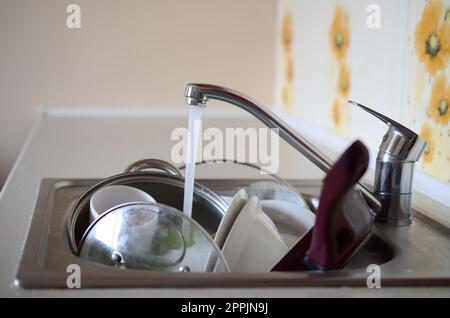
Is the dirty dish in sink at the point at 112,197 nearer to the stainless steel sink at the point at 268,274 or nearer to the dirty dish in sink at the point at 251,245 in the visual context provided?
the stainless steel sink at the point at 268,274

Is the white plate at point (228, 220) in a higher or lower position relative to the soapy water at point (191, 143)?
lower

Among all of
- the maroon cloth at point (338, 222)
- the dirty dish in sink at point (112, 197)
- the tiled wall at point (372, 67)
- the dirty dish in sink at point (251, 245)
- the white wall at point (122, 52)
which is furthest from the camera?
the white wall at point (122, 52)

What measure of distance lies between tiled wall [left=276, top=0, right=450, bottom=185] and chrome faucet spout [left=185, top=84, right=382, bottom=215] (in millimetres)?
243

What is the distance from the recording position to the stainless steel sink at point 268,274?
64 centimetres

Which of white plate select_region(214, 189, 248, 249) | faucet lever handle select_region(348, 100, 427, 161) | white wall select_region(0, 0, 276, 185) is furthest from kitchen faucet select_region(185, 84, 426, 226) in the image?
white wall select_region(0, 0, 276, 185)

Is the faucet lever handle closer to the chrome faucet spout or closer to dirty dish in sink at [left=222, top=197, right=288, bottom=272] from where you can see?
the chrome faucet spout

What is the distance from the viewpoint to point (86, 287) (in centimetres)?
63

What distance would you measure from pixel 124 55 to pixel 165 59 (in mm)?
142

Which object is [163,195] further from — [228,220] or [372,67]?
[372,67]

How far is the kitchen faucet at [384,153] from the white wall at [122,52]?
52.9 inches

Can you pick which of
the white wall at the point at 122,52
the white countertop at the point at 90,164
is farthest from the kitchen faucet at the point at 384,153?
the white wall at the point at 122,52

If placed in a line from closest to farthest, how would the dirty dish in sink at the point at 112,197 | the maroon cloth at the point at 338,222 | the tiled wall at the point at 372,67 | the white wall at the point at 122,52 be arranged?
the maroon cloth at the point at 338,222 < the dirty dish in sink at the point at 112,197 < the tiled wall at the point at 372,67 < the white wall at the point at 122,52

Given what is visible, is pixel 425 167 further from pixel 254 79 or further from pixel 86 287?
pixel 254 79

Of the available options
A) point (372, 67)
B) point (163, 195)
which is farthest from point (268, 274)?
point (372, 67)
